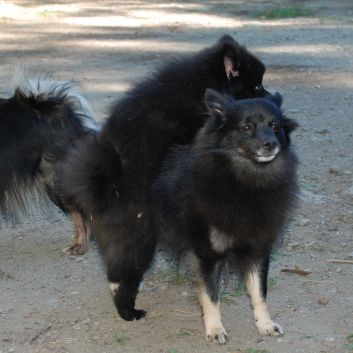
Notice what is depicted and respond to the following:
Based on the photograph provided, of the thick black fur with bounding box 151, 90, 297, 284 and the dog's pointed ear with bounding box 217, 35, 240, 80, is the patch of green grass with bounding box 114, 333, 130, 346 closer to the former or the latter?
the thick black fur with bounding box 151, 90, 297, 284

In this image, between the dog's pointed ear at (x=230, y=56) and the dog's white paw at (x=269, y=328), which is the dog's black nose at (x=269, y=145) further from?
the dog's white paw at (x=269, y=328)

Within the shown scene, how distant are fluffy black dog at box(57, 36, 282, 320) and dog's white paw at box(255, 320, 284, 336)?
0.86 m

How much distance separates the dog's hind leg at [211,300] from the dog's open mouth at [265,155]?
73 centimetres

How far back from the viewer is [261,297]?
413cm

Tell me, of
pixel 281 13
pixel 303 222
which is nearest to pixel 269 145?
pixel 303 222

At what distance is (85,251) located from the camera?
17.6 ft

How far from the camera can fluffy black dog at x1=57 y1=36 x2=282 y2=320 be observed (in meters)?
4.25

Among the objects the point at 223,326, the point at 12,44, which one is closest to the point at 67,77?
the point at 12,44

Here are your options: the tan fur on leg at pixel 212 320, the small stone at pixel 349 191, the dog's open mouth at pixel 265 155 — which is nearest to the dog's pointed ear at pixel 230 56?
the dog's open mouth at pixel 265 155

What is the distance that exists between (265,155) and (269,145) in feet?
0.25

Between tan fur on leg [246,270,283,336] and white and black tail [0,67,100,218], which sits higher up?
white and black tail [0,67,100,218]

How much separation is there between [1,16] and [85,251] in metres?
10.6

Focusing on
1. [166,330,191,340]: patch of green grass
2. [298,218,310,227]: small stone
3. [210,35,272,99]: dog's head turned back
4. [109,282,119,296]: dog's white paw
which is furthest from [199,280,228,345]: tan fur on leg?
[298,218,310,227]: small stone

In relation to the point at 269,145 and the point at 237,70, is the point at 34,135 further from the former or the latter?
the point at 269,145
